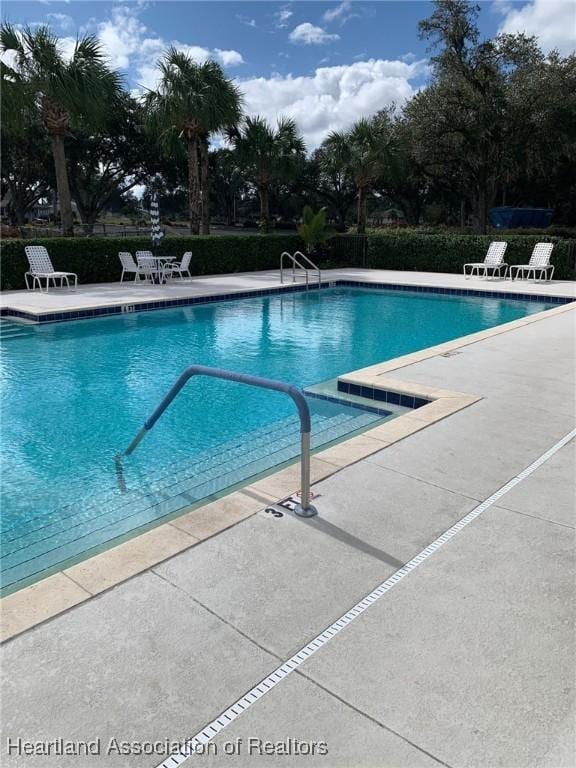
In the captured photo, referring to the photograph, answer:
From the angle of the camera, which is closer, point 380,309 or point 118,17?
point 118,17

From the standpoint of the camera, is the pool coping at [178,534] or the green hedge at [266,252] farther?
the green hedge at [266,252]

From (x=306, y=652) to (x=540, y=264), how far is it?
1677cm

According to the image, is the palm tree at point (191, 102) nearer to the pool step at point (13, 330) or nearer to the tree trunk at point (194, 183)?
the tree trunk at point (194, 183)

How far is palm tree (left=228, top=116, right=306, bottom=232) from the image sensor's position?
22750mm

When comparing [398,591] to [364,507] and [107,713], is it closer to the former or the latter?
[364,507]

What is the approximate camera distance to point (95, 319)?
37.8 feet

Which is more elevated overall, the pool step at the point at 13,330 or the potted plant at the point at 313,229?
the potted plant at the point at 313,229

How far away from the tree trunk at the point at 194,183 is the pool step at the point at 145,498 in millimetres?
17210

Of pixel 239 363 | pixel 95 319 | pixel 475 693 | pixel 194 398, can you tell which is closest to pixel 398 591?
pixel 475 693

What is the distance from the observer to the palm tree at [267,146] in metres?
22.8

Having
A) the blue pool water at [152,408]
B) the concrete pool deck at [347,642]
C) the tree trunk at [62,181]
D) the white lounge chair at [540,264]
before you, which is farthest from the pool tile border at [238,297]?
the concrete pool deck at [347,642]

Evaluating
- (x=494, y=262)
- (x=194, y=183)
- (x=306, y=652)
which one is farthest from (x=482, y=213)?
(x=306, y=652)

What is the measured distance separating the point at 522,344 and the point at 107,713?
24.6 feet

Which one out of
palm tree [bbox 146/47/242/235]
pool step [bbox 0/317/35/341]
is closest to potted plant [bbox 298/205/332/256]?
palm tree [bbox 146/47/242/235]
